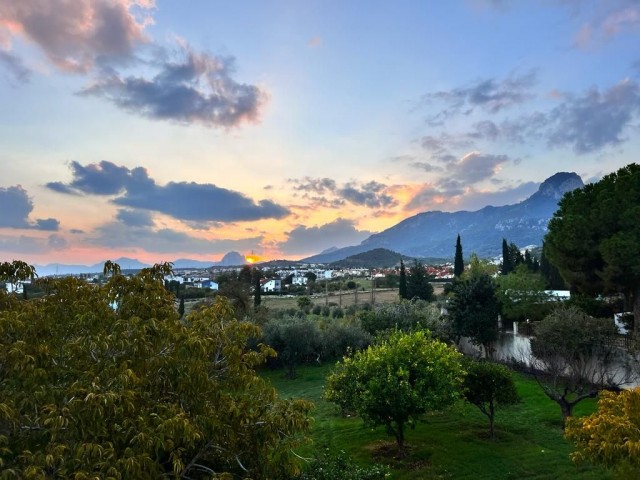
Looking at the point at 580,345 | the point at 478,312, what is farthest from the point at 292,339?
the point at 580,345

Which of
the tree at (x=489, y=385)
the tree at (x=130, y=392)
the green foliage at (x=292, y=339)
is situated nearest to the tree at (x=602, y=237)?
the tree at (x=489, y=385)

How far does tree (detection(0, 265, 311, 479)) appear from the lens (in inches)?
201

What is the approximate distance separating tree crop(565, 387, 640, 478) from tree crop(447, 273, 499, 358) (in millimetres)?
21782

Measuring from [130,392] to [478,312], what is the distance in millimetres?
27757

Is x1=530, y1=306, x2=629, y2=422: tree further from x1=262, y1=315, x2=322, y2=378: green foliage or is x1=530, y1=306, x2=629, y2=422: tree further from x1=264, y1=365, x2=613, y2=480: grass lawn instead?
x1=262, y1=315, x2=322, y2=378: green foliage

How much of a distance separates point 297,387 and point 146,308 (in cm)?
2308

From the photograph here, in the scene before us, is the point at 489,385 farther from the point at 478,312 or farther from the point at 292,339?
the point at 292,339

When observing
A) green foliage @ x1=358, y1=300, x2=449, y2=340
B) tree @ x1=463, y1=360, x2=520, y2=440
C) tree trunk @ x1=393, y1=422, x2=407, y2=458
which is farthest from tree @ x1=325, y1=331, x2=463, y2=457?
green foliage @ x1=358, y1=300, x2=449, y2=340

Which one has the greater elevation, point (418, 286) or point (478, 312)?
point (418, 286)

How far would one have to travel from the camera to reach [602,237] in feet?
76.0

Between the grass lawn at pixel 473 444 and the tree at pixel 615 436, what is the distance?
16.6ft

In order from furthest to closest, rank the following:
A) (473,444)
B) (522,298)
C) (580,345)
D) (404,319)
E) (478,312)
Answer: (404,319) < (522,298) < (478,312) < (580,345) < (473,444)

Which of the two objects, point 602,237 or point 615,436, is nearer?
point 615,436

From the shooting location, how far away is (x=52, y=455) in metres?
4.82
